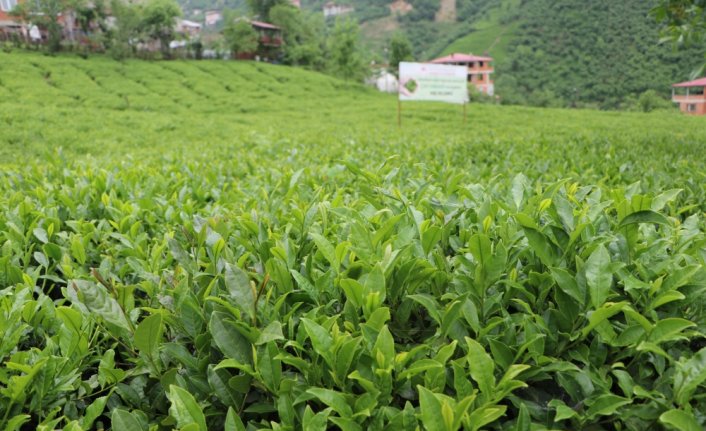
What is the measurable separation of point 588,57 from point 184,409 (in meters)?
44.7

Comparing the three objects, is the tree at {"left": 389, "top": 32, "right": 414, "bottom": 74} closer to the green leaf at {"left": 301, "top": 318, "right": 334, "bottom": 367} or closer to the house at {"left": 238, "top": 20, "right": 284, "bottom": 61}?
the house at {"left": 238, "top": 20, "right": 284, "bottom": 61}

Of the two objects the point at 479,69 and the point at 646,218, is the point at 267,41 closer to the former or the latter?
the point at 479,69

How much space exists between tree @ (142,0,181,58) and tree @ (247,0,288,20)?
12984 mm

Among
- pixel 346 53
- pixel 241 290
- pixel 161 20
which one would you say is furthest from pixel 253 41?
pixel 241 290

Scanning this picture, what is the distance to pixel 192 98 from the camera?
20.6m

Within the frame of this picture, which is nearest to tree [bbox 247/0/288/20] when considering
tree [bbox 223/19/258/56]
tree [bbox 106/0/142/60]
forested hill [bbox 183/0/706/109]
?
forested hill [bbox 183/0/706/109]

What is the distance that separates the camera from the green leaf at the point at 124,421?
816 millimetres

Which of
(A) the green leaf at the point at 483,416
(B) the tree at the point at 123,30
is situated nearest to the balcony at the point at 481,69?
(B) the tree at the point at 123,30

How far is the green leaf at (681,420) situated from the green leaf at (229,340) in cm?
64

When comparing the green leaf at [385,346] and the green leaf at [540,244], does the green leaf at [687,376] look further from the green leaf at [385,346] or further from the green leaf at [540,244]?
the green leaf at [385,346]

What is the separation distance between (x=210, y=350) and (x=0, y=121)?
11267mm

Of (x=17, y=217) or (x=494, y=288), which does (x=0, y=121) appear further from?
(x=494, y=288)

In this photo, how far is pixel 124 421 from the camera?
0.83 m

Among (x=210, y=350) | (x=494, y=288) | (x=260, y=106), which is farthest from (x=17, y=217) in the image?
(x=260, y=106)
